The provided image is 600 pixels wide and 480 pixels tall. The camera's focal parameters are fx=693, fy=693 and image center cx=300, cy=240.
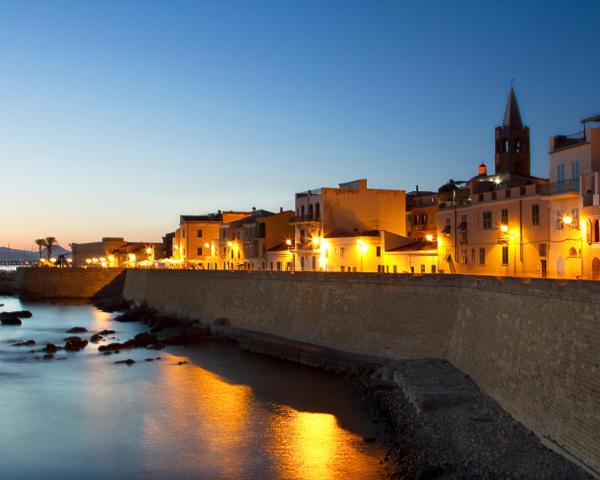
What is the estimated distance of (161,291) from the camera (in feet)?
209

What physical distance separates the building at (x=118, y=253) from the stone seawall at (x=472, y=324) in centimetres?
7159

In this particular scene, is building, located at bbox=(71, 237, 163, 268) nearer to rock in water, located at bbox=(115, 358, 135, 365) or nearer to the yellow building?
the yellow building

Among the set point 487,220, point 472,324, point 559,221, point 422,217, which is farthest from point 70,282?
point 472,324

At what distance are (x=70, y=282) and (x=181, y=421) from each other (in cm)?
6881

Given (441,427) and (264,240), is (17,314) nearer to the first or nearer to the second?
(264,240)

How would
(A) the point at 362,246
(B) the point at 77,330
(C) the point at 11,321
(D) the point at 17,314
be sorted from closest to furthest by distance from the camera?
(A) the point at 362,246 < (B) the point at 77,330 < (C) the point at 11,321 < (D) the point at 17,314

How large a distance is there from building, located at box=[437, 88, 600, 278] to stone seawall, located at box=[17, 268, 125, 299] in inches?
2172

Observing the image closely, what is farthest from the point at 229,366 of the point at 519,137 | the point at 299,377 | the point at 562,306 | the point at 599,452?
the point at 519,137

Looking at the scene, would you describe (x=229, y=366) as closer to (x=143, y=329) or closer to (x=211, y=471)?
(x=211, y=471)

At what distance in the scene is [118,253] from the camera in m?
126

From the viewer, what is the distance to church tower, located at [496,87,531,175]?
70125 millimetres

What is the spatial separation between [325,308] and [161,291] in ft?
98.1

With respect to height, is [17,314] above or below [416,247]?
below

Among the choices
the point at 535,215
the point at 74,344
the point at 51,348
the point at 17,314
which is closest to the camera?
the point at 535,215
